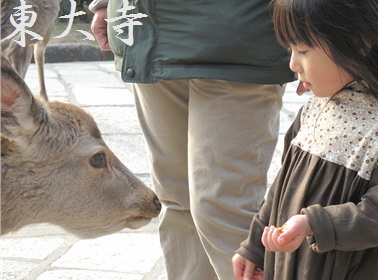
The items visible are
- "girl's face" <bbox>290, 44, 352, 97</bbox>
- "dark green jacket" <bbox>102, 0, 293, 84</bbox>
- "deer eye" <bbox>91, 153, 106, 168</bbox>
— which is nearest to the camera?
"girl's face" <bbox>290, 44, 352, 97</bbox>

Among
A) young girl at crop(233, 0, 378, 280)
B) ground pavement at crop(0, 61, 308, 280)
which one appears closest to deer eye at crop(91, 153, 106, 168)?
ground pavement at crop(0, 61, 308, 280)

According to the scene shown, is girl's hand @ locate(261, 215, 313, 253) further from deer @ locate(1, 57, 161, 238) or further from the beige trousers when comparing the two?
deer @ locate(1, 57, 161, 238)

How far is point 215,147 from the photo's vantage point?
2801mm

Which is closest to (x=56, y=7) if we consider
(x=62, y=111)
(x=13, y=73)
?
(x=62, y=111)

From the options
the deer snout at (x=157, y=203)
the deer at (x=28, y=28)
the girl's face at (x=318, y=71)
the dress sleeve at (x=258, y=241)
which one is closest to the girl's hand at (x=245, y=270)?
the dress sleeve at (x=258, y=241)

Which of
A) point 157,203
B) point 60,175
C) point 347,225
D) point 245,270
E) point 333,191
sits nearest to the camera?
point 347,225

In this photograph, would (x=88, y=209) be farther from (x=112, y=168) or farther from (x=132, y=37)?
(x=132, y=37)

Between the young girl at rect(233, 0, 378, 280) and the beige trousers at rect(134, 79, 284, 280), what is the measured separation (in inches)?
21.9

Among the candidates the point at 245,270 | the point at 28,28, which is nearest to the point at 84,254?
the point at 245,270

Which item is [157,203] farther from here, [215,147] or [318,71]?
[318,71]

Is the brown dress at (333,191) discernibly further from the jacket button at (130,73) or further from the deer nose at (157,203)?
the deer nose at (157,203)

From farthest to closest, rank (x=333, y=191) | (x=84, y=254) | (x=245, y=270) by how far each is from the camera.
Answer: (x=84, y=254) → (x=245, y=270) → (x=333, y=191)

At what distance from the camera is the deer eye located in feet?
10.2

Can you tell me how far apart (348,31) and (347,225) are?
54cm
